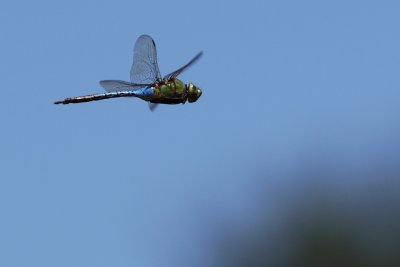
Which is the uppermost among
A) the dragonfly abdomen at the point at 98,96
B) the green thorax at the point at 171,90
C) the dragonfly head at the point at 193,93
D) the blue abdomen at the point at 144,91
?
the dragonfly abdomen at the point at 98,96

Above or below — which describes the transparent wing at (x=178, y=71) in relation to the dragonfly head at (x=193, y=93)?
above

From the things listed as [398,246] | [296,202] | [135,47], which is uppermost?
[135,47]

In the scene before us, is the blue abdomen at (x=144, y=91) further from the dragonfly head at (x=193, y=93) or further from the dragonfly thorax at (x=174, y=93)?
the dragonfly head at (x=193, y=93)

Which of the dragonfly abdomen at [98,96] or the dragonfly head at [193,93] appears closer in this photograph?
the dragonfly head at [193,93]

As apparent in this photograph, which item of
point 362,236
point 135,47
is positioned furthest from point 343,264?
point 135,47

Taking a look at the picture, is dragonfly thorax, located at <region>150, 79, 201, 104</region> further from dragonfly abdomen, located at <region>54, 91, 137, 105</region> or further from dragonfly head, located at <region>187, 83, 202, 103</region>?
dragonfly abdomen, located at <region>54, 91, 137, 105</region>

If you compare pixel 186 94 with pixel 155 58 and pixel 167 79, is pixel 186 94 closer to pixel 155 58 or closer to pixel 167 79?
pixel 167 79

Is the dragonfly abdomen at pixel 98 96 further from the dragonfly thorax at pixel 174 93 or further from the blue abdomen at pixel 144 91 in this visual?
the dragonfly thorax at pixel 174 93

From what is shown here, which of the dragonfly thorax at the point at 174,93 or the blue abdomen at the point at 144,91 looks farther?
the blue abdomen at the point at 144,91

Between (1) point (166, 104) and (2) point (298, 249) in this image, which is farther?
(2) point (298, 249)
